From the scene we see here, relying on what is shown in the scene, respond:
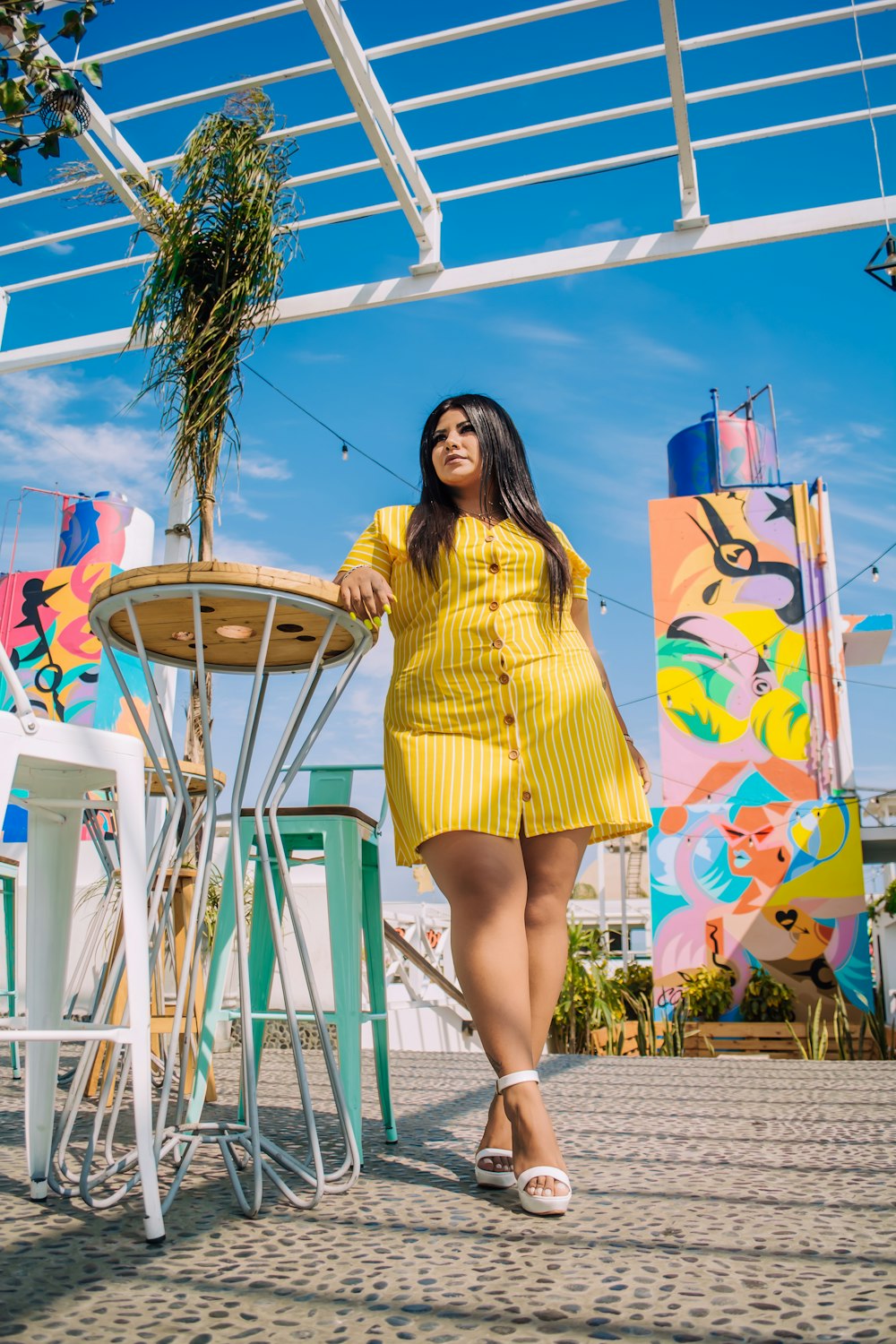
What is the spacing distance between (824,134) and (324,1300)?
5736mm

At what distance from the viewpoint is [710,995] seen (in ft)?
28.7

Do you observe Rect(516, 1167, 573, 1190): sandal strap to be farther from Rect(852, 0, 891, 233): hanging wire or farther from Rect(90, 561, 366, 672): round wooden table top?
Rect(852, 0, 891, 233): hanging wire

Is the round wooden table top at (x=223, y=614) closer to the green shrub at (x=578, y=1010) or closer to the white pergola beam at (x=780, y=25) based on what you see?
the white pergola beam at (x=780, y=25)

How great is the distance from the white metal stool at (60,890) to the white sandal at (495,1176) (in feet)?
1.68

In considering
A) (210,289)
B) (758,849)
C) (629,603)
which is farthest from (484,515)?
(629,603)

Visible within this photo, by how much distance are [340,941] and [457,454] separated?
0.89 metres

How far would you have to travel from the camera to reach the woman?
1.46 m

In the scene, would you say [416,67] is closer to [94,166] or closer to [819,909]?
[94,166]

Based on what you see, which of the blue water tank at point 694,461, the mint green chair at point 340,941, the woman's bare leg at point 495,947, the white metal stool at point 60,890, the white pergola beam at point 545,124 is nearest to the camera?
the white metal stool at point 60,890

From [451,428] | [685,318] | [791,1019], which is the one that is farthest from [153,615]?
[685,318]

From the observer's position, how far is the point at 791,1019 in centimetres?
859

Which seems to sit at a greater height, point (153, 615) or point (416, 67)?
point (416, 67)

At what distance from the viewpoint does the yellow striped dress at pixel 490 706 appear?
5.17 ft

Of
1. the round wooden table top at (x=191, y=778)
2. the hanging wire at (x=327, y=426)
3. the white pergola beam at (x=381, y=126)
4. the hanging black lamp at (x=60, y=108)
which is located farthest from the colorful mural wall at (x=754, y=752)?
the hanging black lamp at (x=60, y=108)
